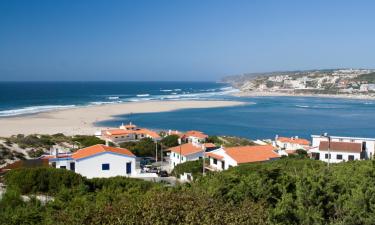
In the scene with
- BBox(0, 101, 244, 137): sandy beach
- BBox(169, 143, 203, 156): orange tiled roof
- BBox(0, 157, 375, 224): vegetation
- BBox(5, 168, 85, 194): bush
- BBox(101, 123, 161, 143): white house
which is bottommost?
BBox(0, 101, 244, 137): sandy beach

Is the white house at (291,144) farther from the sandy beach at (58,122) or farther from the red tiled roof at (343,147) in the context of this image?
the sandy beach at (58,122)

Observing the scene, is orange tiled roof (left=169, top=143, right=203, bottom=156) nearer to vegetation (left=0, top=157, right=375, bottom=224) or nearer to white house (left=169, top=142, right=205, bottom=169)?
white house (left=169, top=142, right=205, bottom=169)

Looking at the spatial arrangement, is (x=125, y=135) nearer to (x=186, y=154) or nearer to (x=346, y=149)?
(x=186, y=154)

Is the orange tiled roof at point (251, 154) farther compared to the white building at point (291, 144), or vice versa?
the white building at point (291, 144)

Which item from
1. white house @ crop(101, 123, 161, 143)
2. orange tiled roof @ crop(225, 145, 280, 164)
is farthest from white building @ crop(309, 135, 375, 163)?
white house @ crop(101, 123, 161, 143)

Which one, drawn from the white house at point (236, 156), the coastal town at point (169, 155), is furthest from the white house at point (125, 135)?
the white house at point (236, 156)

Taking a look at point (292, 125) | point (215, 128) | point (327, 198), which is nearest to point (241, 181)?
point (327, 198)
